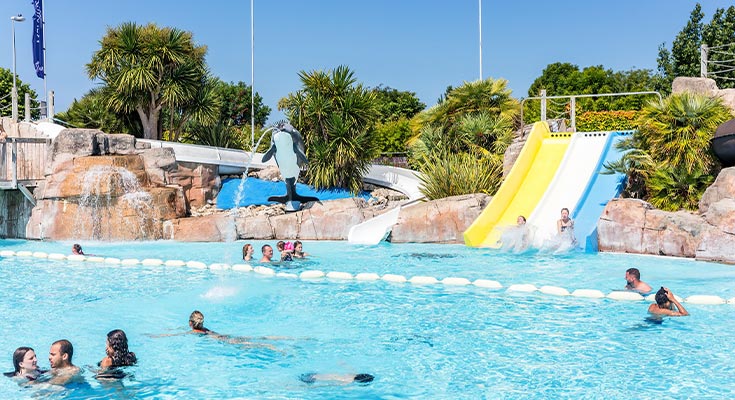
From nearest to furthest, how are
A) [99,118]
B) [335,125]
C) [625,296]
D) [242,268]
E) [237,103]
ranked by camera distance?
[625,296] < [242,268] < [335,125] < [99,118] < [237,103]

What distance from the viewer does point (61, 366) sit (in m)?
6.02

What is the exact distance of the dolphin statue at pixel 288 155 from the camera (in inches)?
660

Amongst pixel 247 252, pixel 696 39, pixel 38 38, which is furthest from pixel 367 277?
pixel 696 39

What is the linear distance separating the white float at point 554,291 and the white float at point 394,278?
210 cm

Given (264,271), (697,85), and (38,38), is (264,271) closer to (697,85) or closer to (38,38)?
(697,85)

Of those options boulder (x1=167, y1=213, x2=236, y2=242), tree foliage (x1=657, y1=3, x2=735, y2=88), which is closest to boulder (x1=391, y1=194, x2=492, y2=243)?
boulder (x1=167, y1=213, x2=236, y2=242)

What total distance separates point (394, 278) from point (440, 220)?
15.3ft

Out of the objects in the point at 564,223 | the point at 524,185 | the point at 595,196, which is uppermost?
the point at 524,185

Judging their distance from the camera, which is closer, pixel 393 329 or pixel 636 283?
pixel 393 329

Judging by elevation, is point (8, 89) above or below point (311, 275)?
above

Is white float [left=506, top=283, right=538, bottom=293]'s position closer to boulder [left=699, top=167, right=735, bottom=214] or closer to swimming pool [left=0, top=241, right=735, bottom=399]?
swimming pool [left=0, top=241, right=735, bottom=399]

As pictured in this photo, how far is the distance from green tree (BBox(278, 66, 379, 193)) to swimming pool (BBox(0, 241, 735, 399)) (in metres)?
6.77

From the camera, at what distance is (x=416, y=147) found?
20359mm

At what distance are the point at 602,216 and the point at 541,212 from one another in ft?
5.56
